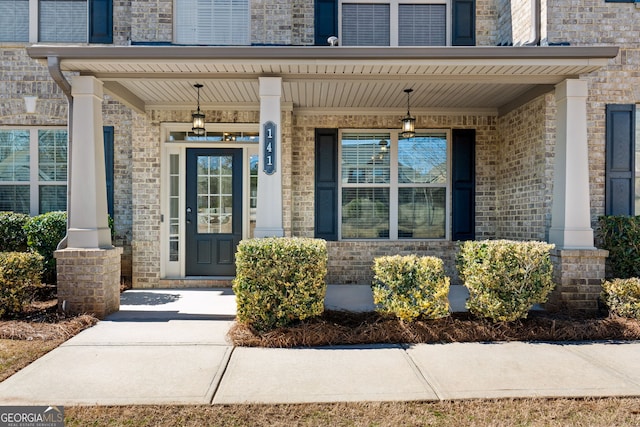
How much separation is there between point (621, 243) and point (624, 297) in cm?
120

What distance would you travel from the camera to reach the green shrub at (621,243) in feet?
18.7

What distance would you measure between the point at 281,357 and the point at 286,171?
3740 millimetres

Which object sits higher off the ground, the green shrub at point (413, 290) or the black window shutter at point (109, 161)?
the black window shutter at point (109, 161)

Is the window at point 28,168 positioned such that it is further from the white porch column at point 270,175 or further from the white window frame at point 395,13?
the white window frame at point 395,13

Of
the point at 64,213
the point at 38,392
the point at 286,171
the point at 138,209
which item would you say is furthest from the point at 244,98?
the point at 38,392

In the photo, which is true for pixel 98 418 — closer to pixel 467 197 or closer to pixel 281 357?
pixel 281 357

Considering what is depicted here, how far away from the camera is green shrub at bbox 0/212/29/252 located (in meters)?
6.49

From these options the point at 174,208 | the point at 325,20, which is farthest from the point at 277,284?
the point at 325,20

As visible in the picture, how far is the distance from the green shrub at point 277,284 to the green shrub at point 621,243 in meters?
4.31

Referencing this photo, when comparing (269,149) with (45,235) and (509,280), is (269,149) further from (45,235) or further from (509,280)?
(45,235)

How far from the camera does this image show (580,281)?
5293mm

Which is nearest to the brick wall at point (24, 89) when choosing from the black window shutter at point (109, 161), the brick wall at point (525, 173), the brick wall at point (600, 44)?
the black window shutter at point (109, 161)

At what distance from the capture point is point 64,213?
21.3 feet

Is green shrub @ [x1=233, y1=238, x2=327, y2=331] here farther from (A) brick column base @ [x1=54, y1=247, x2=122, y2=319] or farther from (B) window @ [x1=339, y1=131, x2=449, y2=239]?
(B) window @ [x1=339, y1=131, x2=449, y2=239]
